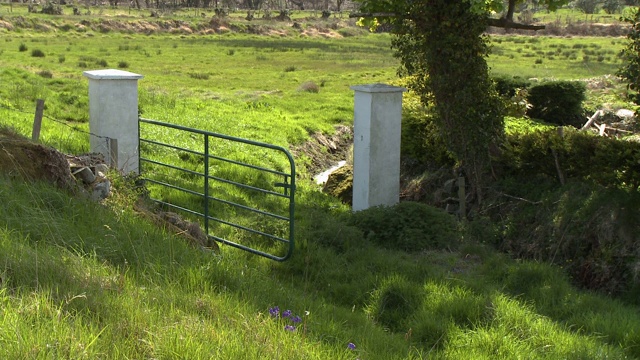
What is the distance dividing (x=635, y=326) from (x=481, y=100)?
585cm

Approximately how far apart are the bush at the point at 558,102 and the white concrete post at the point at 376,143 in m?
7.07

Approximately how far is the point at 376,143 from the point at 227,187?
2581 millimetres

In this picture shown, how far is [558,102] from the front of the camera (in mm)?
17375

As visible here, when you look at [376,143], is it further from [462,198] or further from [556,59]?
[556,59]

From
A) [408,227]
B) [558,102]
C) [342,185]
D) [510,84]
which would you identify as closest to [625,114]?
[558,102]

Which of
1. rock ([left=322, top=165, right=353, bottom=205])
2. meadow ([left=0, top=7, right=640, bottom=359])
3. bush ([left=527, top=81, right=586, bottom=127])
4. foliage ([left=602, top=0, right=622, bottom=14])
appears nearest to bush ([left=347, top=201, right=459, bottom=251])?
meadow ([left=0, top=7, right=640, bottom=359])

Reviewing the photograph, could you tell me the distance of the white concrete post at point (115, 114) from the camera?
32.8ft

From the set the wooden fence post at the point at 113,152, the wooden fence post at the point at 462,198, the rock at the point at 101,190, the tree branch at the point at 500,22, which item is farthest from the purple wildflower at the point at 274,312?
the tree branch at the point at 500,22

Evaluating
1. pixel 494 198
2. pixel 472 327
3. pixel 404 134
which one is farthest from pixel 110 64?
pixel 472 327

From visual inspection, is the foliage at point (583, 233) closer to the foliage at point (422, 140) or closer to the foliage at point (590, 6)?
the foliage at point (422, 140)

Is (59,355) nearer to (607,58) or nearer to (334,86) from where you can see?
(334,86)

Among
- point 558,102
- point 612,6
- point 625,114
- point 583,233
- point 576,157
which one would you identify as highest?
point 612,6

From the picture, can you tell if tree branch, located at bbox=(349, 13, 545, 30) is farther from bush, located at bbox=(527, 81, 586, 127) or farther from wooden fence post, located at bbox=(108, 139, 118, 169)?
wooden fence post, located at bbox=(108, 139, 118, 169)

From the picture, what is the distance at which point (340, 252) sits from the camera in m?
8.95
